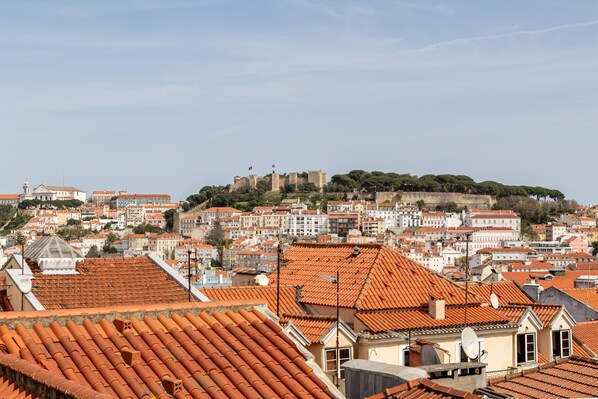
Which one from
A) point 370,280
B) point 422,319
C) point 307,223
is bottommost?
point 307,223

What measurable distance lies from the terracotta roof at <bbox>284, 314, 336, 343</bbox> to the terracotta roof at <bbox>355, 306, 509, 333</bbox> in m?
0.57

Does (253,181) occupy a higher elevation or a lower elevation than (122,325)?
higher

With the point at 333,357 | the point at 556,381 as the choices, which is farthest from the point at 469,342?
the point at 333,357

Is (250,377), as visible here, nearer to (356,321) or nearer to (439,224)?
(356,321)

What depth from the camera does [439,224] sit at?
138250mm

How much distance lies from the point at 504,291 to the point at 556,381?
745 cm

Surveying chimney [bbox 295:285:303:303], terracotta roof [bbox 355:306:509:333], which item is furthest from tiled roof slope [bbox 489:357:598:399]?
chimney [bbox 295:285:303:303]

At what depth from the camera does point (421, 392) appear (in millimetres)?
5664

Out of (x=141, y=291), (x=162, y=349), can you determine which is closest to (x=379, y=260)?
(x=141, y=291)

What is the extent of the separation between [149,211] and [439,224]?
59012mm

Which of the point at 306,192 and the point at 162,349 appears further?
the point at 306,192

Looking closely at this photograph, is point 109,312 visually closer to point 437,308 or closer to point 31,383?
point 31,383

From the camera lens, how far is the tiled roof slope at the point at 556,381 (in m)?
7.35

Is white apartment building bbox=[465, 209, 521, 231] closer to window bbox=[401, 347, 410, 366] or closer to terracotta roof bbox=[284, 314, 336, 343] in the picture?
window bbox=[401, 347, 410, 366]
